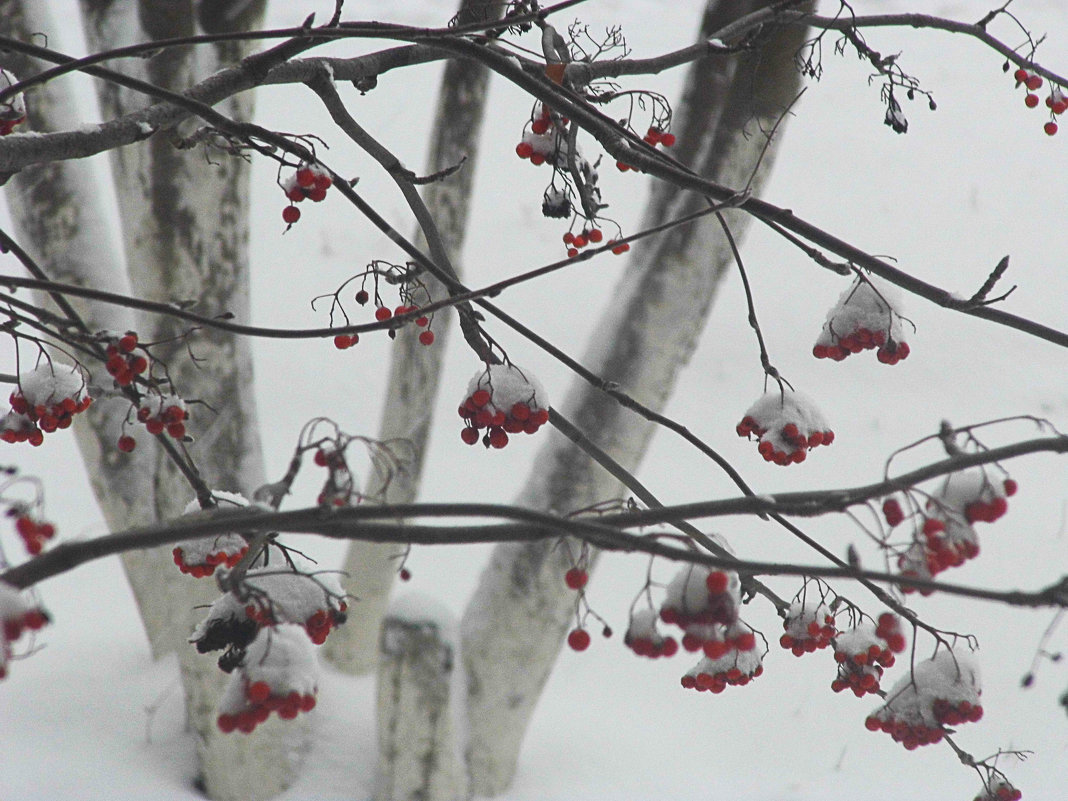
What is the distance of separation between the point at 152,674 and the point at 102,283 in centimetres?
196

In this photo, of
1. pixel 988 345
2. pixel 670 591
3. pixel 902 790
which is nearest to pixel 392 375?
pixel 902 790

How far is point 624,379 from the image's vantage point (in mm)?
3371

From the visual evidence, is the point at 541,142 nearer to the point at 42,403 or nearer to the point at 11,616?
the point at 42,403

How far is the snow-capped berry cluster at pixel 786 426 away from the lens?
1485 mm

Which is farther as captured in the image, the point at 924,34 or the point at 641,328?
the point at 924,34

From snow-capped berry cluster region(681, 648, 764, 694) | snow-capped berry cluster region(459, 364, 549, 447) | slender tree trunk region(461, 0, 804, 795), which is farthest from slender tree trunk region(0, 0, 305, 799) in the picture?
snow-capped berry cluster region(681, 648, 764, 694)

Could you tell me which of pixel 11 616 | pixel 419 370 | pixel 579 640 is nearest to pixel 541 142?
pixel 579 640

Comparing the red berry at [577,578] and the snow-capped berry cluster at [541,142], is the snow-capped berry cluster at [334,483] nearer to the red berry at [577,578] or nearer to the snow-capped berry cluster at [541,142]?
the red berry at [577,578]

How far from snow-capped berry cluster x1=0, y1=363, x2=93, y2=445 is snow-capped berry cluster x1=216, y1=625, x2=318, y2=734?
0.60 m

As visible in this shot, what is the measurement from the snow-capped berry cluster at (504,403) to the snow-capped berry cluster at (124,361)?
0.46 m

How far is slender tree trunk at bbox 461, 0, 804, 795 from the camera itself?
303 centimetres

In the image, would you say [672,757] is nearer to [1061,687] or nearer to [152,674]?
[1061,687]

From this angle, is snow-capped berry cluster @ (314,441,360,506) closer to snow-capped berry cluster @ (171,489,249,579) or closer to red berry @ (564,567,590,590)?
red berry @ (564,567,590,590)

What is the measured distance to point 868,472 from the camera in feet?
19.9
